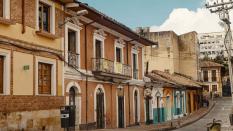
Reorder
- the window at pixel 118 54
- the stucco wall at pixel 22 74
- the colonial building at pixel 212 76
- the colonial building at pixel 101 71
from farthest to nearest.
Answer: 1. the colonial building at pixel 212 76
2. the window at pixel 118 54
3. the colonial building at pixel 101 71
4. the stucco wall at pixel 22 74

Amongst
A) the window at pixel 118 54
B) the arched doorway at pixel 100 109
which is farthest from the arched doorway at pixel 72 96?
the window at pixel 118 54

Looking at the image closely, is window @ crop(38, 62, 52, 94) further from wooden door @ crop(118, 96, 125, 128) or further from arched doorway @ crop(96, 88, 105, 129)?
wooden door @ crop(118, 96, 125, 128)

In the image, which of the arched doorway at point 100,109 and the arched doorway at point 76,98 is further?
the arched doorway at point 100,109

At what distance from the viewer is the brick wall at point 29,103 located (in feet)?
46.7

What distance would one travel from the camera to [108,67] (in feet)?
73.4

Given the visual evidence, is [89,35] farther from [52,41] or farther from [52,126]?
[52,126]

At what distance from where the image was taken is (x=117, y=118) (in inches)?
978

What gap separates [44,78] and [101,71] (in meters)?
4.91

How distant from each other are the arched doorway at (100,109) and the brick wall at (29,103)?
442 cm

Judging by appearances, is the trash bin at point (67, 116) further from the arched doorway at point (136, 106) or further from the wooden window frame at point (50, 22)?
the arched doorway at point (136, 106)

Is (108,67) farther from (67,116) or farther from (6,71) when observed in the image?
(6,71)

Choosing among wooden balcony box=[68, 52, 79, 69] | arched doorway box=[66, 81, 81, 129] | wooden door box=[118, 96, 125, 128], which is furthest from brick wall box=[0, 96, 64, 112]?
wooden door box=[118, 96, 125, 128]

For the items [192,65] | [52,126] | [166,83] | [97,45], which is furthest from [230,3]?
[192,65]

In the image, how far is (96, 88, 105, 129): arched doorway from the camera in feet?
72.7
